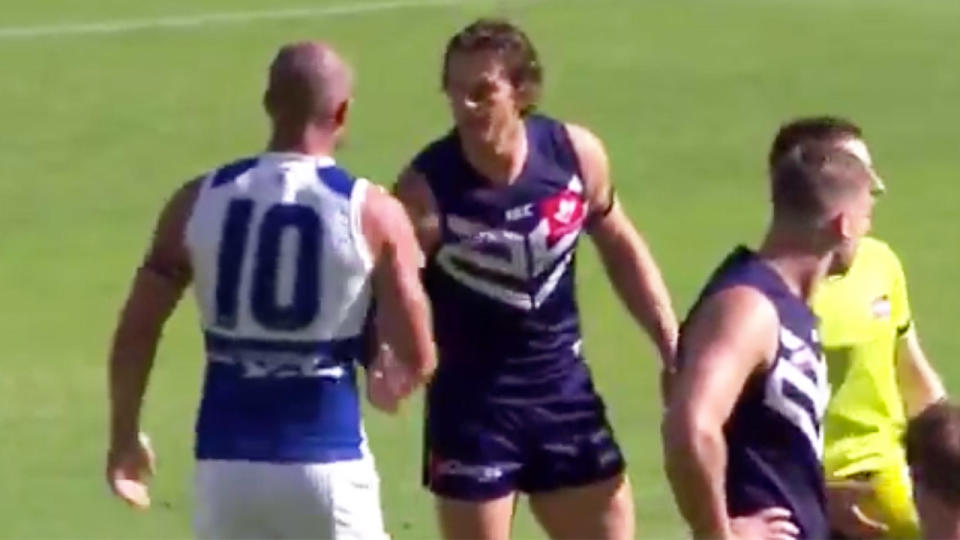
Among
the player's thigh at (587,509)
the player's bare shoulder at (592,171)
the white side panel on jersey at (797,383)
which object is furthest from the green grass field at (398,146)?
the white side panel on jersey at (797,383)

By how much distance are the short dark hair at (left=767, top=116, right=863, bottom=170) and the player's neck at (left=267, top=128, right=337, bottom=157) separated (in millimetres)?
1111

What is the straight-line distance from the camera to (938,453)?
570 centimetres

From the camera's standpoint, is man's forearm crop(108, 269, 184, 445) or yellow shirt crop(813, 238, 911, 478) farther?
yellow shirt crop(813, 238, 911, 478)

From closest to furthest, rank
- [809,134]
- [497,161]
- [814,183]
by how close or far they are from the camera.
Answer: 1. [814,183]
2. [809,134]
3. [497,161]

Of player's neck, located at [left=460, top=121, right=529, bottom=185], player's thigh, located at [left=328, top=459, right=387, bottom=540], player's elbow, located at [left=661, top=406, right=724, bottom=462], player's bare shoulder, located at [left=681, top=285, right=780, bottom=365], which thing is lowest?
player's thigh, located at [left=328, top=459, right=387, bottom=540]

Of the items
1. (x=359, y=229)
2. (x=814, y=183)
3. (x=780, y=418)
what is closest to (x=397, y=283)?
(x=359, y=229)

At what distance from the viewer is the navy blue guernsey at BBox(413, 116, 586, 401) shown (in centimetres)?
802

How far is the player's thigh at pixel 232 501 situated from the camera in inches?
285

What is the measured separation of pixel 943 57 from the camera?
1852 centimetres

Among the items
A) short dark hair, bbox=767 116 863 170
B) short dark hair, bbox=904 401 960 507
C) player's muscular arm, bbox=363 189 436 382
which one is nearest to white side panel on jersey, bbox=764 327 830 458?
short dark hair, bbox=767 116 863 170

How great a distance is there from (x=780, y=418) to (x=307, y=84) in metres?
1.43

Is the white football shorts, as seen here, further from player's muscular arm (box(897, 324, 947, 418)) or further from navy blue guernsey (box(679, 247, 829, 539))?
player's muscular arm (box(897, 324, 947, 418))

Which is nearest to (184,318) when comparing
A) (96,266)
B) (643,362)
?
(96,266)

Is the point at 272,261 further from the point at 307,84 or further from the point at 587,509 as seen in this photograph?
the point at 587,509
